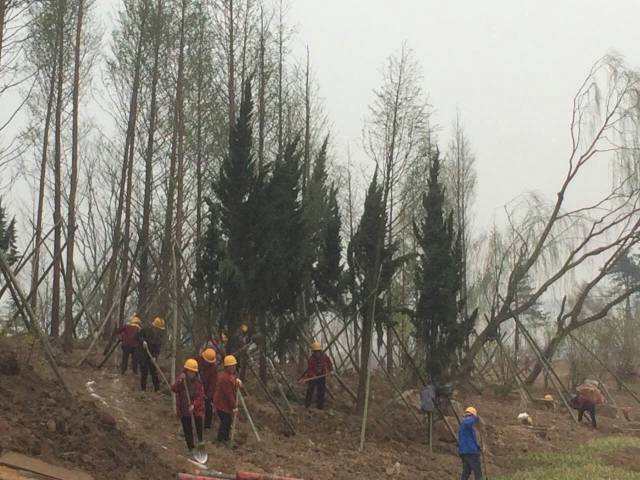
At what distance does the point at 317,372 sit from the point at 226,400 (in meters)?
4.64

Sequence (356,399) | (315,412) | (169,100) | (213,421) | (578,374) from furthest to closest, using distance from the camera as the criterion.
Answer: (578,374)
(169,100)
(356,399)
(315,412)
(213,421)

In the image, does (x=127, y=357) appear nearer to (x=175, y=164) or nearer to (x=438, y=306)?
(x=175, y=164)

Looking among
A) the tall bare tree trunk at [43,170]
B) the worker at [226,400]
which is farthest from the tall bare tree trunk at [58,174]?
the worker at [226,400]

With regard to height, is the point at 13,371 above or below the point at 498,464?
above

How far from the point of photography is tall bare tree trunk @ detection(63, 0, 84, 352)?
51.6 feet

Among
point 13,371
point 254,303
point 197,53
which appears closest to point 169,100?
point 197,53

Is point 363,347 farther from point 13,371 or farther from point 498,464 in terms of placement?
point 13,371

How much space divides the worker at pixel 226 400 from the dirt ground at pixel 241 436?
277 millimetres

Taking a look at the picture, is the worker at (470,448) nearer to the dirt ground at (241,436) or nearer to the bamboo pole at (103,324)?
the dirt ground at (241,436)

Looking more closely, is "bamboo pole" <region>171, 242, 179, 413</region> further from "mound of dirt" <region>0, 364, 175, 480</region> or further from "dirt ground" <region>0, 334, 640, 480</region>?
"mound of dirt" <region>0, 364, 175, 480</region>

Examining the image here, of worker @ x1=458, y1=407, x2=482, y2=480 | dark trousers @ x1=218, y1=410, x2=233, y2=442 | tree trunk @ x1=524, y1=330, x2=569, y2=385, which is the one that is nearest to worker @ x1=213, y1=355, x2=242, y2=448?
dark trousers @ x1=218, y1=410, x2=233, y2=442

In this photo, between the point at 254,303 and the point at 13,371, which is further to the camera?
the point at 254,303

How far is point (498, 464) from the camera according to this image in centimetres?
1450

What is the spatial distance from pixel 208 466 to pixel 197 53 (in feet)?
40.8
